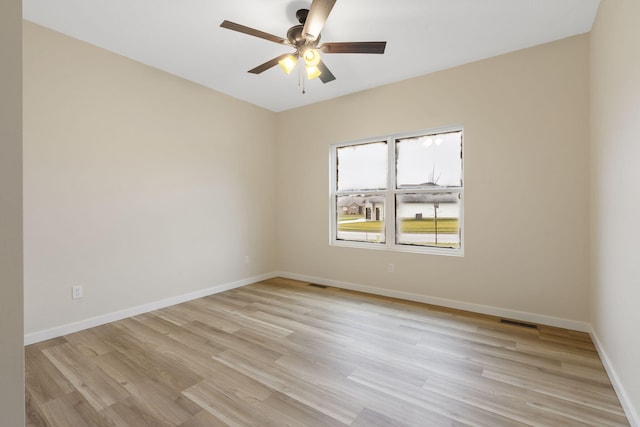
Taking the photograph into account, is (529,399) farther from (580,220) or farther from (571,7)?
(571,7)

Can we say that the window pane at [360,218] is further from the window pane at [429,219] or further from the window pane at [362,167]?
the window pane at [429,219]

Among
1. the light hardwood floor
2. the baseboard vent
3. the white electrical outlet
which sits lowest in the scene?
the light hardwood floor

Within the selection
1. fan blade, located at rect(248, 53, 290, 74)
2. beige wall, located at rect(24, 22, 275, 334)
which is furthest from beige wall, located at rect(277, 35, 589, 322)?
beige wall, located at rect(24, 22, 275, 334)

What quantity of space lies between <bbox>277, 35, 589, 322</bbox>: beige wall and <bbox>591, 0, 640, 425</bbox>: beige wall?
0.18 metres

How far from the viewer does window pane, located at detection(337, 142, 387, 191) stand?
3.97 metres

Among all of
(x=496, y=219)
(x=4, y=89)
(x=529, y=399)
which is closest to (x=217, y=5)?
(x=4, y=89)

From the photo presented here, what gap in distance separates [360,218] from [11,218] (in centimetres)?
366

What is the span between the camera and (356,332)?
2.69 m

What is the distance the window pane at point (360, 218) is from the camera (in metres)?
3.98

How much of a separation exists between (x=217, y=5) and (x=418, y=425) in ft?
10.4

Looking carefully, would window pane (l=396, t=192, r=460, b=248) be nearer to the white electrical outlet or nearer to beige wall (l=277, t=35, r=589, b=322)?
beige wall (l=277, t=35, r=589, b=322)

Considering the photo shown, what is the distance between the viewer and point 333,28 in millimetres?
2578

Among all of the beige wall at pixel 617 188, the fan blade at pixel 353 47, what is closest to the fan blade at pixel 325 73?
the fan blade at pixel 353 47

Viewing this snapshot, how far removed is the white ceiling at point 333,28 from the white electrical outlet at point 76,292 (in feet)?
7.66
